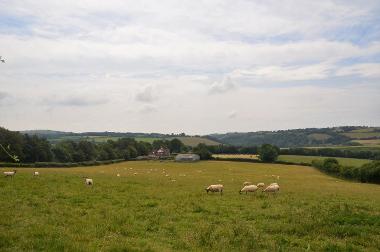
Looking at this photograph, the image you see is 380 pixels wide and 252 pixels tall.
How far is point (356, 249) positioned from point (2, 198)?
1874 cm

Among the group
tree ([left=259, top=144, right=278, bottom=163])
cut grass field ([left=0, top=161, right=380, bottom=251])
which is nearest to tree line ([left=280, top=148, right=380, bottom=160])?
tree ([left=259, top=144, right=278, bottom=163])

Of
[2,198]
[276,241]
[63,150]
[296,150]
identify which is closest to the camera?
[276,241]

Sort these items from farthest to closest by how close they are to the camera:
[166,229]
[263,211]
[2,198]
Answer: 1. [2,198]
2. [263,211]
3. [166,229]

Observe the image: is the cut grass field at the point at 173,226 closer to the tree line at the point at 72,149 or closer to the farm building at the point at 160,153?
the tree line at the point at 72,149

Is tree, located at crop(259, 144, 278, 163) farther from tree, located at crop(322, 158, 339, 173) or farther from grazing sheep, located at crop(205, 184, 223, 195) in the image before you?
grazing sheep, located at crop(205, 184, 223, 195)

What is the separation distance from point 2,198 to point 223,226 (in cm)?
1349

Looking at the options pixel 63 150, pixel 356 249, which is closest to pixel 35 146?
pixel 63 150

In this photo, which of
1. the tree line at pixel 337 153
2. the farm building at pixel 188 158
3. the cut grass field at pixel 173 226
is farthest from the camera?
the tree line at pixel 337 153

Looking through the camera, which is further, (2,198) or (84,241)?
(2,198)

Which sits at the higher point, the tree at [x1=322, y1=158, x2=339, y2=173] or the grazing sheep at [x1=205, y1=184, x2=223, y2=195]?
the grazing sheep at [x1=205, y1=184, x2=223, y2=195]

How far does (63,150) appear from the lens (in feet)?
403

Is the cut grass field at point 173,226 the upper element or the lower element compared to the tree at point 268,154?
upper

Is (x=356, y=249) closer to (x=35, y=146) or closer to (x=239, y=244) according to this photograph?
(x=239, y=244)

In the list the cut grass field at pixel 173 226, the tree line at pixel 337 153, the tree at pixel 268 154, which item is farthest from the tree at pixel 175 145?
the cut grass field at pixel 173 226
